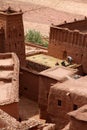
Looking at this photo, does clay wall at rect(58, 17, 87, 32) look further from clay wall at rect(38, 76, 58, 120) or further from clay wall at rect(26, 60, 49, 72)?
clay wall at rect(38, 76, 58, 120)

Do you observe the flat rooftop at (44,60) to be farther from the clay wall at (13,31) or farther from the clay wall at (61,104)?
the clay wall at (61,104)

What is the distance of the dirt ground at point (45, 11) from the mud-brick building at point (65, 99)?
31.4 m

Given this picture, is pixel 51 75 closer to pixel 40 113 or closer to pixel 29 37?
pixel 40 113

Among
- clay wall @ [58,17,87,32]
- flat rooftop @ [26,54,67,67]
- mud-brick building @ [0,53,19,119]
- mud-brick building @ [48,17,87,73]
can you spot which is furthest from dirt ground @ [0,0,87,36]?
mud-brick building @ [0,53,19,119]

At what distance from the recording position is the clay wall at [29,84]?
26.5m

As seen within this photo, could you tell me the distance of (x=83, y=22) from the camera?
33.8m

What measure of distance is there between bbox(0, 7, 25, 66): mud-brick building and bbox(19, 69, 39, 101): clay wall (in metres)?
2.65

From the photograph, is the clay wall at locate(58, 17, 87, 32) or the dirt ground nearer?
the clay wall at locate(58, 17, 87, 32)

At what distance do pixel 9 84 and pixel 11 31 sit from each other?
26.4 feet

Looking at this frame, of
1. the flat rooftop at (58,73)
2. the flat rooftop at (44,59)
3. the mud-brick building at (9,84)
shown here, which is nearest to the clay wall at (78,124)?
the mud-brick building at (9,84)

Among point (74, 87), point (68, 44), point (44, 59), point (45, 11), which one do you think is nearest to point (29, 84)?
point (44, 59)

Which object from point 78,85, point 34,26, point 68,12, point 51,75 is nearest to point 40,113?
point 51,75

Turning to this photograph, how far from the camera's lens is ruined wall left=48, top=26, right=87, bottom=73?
93.9 ft

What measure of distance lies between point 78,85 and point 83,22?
47.9ft
